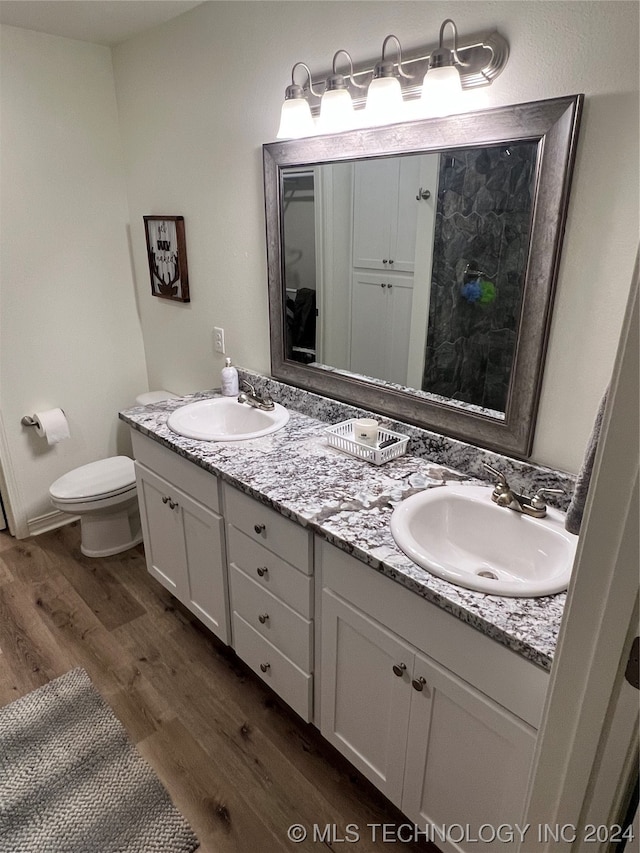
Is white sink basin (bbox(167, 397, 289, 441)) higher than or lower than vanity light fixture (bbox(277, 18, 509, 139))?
lower

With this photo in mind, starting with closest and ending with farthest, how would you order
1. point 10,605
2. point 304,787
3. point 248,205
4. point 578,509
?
point 578,509
point 304,787
point 248,205
point 10,605

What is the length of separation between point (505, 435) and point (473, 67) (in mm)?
910

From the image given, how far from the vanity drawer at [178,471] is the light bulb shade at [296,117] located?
108 cm

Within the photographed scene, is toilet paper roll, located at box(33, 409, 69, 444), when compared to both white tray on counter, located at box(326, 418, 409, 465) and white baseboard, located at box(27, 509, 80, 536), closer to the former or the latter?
white baseboard, located at box(27, 509, 80, 536)

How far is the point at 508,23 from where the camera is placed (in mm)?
1214

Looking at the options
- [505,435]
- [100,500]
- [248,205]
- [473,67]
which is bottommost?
[100,500]

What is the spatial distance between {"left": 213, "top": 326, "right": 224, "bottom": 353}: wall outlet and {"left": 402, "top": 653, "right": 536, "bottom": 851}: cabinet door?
1.62 m

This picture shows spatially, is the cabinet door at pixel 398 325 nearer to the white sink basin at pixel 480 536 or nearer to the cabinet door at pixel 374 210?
the cabinet door at pixel 374 210

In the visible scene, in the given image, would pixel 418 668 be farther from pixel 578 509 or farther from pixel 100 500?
pixel 100 500

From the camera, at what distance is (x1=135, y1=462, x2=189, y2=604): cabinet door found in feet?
6.47

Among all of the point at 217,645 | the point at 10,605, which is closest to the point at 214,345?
the point at 217,645

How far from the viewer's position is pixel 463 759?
114 cm

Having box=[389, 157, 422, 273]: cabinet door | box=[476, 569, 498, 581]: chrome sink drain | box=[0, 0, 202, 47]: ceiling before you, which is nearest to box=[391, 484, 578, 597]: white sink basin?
box=[476, 569, 498, 581]: chrome sink drain

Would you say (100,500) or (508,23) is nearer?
(508,23)
